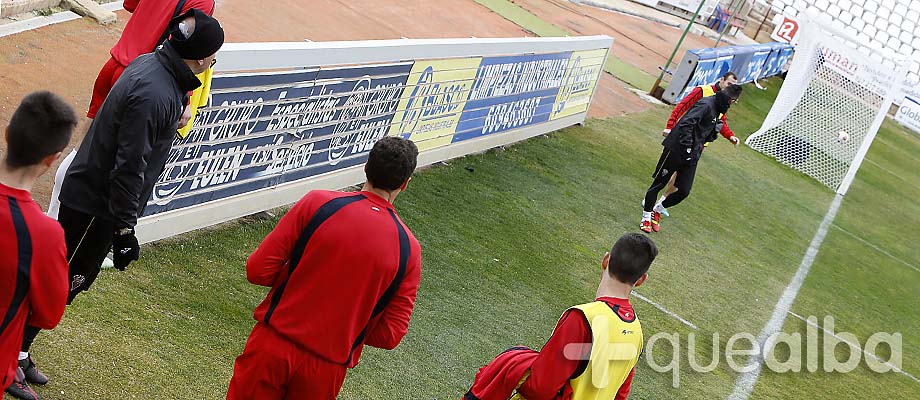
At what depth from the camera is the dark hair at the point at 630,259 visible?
409cm

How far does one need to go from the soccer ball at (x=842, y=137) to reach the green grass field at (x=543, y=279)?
5.97 ft

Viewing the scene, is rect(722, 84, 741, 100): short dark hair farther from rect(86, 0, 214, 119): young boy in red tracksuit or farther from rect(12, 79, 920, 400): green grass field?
rect(86, 0, 214, 119): young boy in red tracksuit

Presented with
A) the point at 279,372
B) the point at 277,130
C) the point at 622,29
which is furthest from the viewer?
the point at 622,29

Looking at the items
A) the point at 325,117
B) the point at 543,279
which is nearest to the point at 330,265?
the point at 325,117

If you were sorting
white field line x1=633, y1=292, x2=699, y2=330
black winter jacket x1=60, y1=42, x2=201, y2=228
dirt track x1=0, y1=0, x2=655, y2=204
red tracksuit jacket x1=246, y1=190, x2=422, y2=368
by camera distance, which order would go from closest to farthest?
Answer: red tracksuit jacket x1=246, y1=190, x2=422, y2=368, black winter jacket x1=60, y1=42, x2=201, y2=228, dirt track x1=0, y1=0, x2=655, y2=204, white field line x1=633, y1=292, x2=699, y2=330

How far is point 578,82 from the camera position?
15.5m

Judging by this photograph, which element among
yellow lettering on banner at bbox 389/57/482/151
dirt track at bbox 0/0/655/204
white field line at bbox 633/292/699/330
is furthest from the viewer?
yellow lettering on banner at bbox 389/57/482/151

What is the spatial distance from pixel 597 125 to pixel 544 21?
818 cm

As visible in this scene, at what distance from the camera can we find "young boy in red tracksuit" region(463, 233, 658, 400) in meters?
4.01

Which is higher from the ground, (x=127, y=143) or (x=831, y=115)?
(x=127, y=143)

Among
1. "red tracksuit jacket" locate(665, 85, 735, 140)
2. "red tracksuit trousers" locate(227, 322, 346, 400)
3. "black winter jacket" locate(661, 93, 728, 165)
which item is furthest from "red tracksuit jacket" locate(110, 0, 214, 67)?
→ "red tracksuit jacket" locate(665, 85, 735, 140)

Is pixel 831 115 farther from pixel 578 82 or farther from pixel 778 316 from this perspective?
pixel 778 316

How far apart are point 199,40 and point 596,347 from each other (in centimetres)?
230

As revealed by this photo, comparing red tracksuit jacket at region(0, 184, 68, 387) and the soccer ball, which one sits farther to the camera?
the soccer ball
